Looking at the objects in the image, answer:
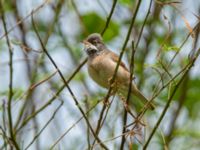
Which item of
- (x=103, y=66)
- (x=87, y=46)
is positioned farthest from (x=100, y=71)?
(x=87, y=46)

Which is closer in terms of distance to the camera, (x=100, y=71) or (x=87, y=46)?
(x=100, y=71)

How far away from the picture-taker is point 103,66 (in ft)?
18.5

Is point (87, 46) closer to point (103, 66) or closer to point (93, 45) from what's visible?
point (93, 45)

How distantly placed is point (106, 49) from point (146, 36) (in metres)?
1.29

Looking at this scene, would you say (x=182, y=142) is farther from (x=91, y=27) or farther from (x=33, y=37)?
(x=33, y=37)

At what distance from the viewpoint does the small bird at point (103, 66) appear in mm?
5496

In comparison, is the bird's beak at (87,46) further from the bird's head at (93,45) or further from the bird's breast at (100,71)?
the bird's breast at (100,71)

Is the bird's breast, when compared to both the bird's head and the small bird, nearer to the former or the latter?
the small bird

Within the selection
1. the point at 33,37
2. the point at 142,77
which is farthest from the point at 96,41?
the point at 33,37

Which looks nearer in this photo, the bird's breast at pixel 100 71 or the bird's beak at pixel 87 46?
the bird's breast at pixel 100 71

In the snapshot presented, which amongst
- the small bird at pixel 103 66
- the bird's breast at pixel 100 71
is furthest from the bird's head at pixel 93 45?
the bird's breast at pixel 100 71

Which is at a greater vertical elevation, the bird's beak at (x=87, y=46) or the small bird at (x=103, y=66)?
the bird's beak at (x=87, y=46)

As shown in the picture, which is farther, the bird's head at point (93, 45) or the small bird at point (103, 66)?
the bird's head at point (93, 45)

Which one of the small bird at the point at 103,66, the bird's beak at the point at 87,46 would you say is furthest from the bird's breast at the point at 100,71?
the bird's beak at the point at 87,46
